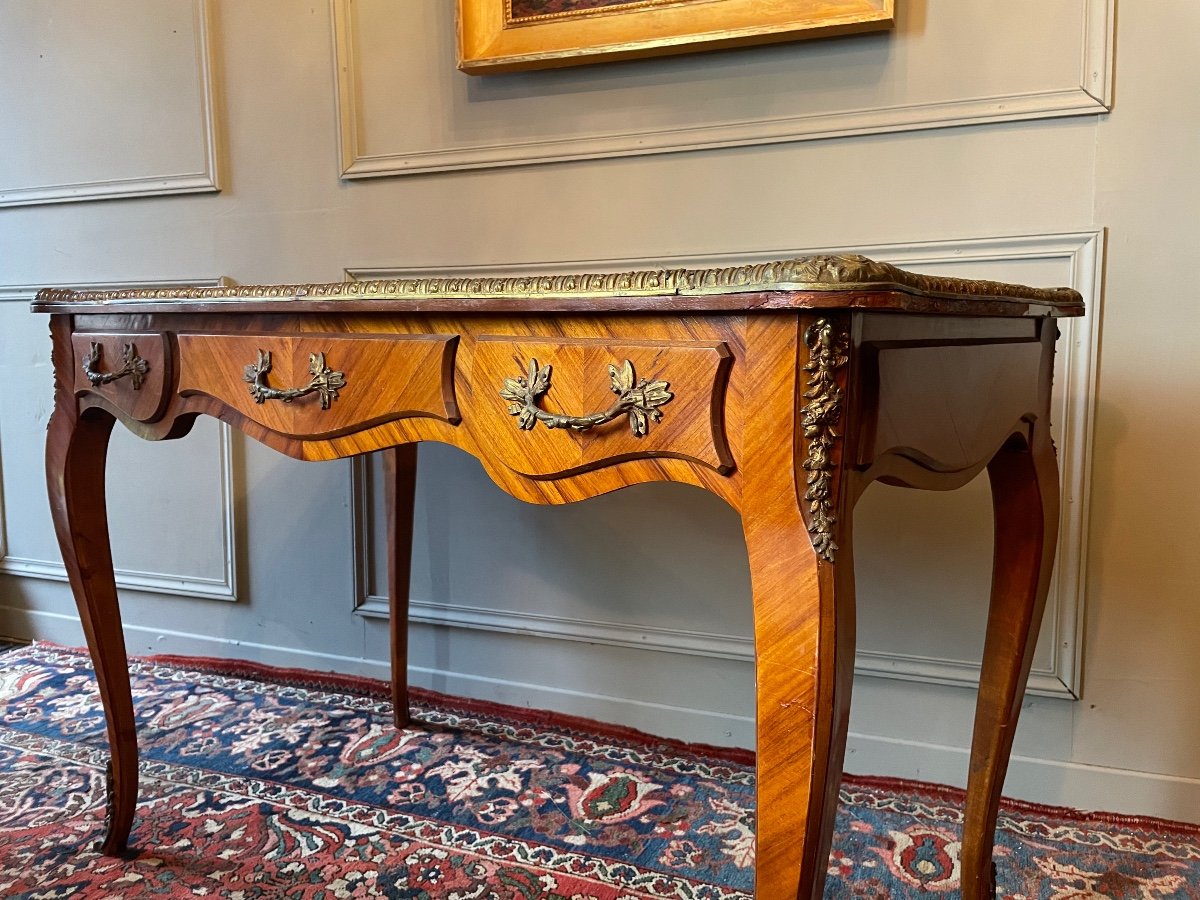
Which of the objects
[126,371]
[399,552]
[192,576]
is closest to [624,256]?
[399,552]

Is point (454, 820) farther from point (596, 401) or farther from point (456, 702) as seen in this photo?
point (596, 401)

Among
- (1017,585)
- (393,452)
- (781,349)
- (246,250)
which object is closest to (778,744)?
(781,349)

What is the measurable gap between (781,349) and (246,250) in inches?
58.8

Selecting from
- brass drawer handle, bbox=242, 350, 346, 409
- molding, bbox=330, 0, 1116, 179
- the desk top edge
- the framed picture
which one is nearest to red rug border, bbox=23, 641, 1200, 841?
the desk top edge

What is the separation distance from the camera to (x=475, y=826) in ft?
4.36

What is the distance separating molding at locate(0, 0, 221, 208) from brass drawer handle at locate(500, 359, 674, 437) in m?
1.33

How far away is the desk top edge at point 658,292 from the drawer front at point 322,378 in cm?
4

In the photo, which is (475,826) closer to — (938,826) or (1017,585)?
(938,826)

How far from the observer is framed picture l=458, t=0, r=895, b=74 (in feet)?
4.46

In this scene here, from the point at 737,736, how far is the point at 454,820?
1.69 feet

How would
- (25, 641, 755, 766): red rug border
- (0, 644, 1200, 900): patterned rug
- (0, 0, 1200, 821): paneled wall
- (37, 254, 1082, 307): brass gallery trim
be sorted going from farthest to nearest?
(25, 641, 755, 766): red rug border → (0, 0, 1200, 821): paneled wall → (0, 644, 1200, 900): patterned rug → (37, 254, 1082, 307): brass gallery trim

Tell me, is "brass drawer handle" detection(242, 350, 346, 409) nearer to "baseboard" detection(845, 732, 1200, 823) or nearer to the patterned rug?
the patterned rug

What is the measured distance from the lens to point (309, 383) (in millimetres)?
995

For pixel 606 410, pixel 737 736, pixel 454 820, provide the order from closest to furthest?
1. pixel 606 410
2. pixel 454 820
3. pixel 737 736
